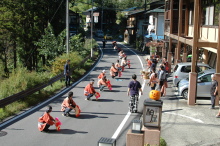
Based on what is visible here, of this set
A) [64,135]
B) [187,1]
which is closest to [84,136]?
[64,135]

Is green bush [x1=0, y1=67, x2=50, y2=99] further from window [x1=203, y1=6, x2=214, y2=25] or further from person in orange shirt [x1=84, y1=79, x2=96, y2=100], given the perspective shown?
window [x1=203, y1=6, x2=214, y2=25]

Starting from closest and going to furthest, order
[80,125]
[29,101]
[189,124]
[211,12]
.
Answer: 1. [80,125]
2. [189,124]
3. [29,101]
4. [211,12]

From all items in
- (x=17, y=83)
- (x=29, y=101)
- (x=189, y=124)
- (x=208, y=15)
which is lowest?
(x=189, y=124)

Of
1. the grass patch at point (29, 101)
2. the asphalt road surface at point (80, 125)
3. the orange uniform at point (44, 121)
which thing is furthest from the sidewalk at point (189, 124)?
the grass patch at point (29, 101)

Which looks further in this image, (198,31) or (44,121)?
(198,31)

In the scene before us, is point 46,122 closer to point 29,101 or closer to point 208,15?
point 29,101

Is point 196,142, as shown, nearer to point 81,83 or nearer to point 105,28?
point 81,83

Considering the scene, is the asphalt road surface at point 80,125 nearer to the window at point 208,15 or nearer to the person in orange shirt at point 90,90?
the person in orange shirt at point 90,90

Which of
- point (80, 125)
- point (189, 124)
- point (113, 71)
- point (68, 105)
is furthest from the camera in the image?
point (113, 71)

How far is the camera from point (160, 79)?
18062mm

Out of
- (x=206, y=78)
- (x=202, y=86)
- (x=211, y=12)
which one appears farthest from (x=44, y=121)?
(x=211, y=12)

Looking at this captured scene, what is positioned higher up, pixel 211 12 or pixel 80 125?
pixel 211 12

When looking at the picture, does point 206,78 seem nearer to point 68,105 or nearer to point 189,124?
point 189,124

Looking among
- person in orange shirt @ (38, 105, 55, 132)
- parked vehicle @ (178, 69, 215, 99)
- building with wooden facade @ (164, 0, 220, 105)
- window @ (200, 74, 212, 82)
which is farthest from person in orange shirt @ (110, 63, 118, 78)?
person in orange shirt @ (38, 105, 55, 132)
